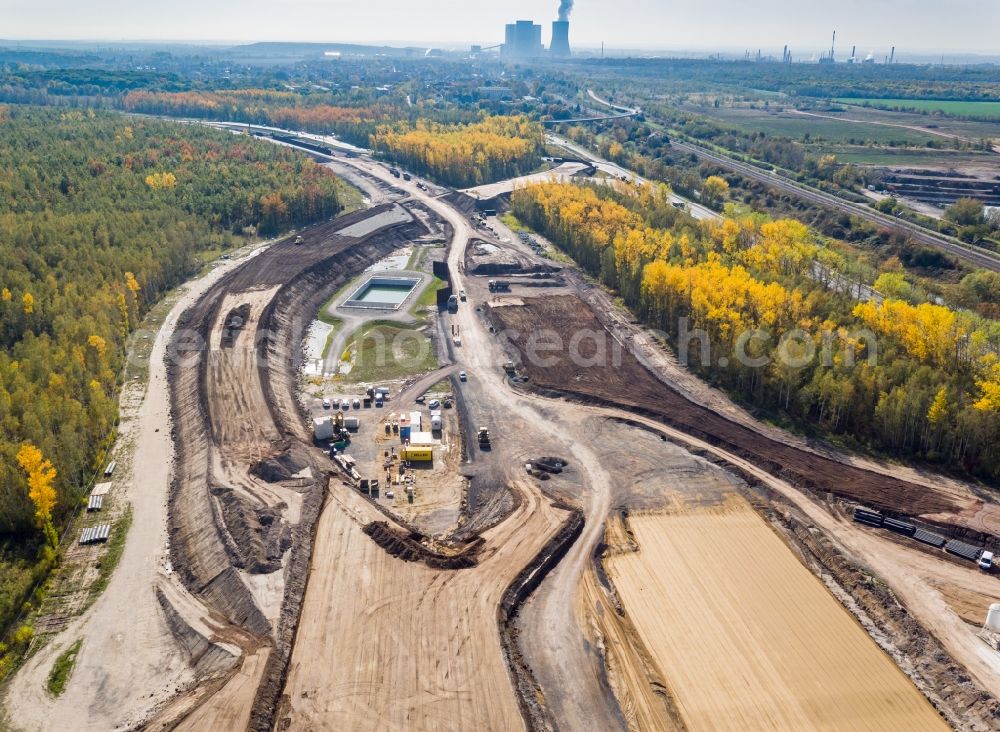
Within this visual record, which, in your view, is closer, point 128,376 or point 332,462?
point 332,462

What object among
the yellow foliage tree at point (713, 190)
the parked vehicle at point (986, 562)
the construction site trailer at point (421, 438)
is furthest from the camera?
the yellow foliage tree at point (713, 190)

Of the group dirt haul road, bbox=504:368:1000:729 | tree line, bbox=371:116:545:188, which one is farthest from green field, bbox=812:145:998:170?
dirt haul road, bbox=504:368:1000:729

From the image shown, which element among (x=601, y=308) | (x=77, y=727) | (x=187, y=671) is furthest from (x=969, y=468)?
(x=77, y=727)

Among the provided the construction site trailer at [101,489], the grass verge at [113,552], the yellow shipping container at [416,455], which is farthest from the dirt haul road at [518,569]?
the construction site trailer at [101,489]

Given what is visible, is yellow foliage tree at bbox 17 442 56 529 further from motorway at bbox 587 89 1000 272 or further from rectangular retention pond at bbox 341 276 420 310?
motorway at bbox 587 89 1000 272

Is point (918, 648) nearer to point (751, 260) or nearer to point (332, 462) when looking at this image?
point (332, 462)

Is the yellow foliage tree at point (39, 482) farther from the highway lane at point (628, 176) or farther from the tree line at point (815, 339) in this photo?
the highway lane at point (628, 176)
